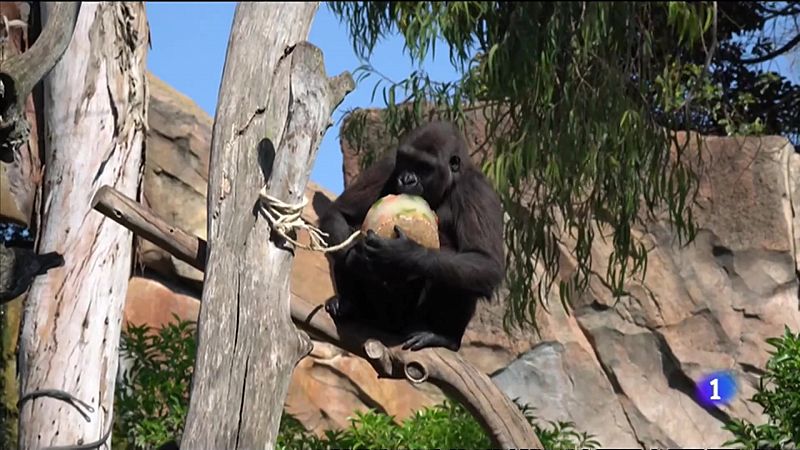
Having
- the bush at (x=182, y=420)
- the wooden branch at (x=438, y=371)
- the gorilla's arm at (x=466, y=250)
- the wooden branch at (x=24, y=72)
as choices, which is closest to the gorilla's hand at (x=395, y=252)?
the gorilla's arm at (x=466, y=250)

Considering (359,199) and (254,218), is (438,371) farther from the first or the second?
(254,218)

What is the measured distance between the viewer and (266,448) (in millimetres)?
3436

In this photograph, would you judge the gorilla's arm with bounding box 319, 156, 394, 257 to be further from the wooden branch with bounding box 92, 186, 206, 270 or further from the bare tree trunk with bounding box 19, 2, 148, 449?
the bare tree trunk with bounding box 19, 2, 148, 449

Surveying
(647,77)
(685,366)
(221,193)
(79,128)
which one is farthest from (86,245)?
A: (685,366)

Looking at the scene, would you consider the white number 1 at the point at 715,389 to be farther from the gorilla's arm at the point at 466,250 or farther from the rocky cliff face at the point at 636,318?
the gorilla's arm at the point at 466,250

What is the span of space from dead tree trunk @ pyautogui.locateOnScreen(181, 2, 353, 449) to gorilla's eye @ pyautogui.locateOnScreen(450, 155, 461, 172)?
961 millimetres

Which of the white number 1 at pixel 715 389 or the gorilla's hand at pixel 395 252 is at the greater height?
the white number 1 at pixel 715 389

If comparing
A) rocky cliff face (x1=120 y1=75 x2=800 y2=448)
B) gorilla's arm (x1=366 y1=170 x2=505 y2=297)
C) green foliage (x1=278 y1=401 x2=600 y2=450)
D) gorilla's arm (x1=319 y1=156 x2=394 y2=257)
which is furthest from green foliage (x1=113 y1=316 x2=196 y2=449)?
gorilla's arm (x1=366 y1=170 x2=505 y2=297)

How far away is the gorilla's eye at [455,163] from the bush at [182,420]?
1.82m

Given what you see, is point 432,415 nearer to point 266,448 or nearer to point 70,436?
point 70,436

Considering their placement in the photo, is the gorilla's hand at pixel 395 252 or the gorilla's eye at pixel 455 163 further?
the gorilla's eye at pixel 455 163

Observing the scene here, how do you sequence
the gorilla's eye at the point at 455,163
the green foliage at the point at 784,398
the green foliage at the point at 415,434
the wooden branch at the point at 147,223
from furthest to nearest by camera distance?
the green foliage at the point at 415,434
the green foliage at the point at 784,398
the gorilla's eye at the point at 455,163
the wooden branch at the point at 147,223

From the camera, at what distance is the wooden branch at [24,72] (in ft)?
12.7

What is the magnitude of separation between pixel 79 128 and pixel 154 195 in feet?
10.1
